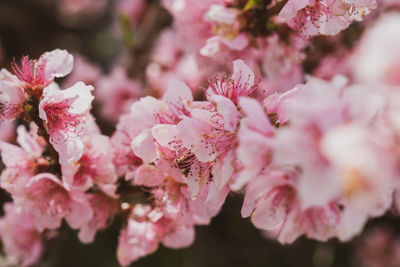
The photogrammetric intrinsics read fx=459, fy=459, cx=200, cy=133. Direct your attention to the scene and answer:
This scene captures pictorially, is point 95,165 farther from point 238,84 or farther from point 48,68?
point 238,84

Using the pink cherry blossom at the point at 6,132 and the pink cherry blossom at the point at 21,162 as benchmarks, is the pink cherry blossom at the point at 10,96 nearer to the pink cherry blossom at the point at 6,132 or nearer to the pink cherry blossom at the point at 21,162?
the pink cherry blossom at the point at 21,162

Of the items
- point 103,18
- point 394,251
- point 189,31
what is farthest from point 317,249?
point 103,18

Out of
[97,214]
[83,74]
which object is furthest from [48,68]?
[83,74]

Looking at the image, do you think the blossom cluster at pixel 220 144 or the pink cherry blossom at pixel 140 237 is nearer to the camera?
the blossom cluster at pixel 220 144

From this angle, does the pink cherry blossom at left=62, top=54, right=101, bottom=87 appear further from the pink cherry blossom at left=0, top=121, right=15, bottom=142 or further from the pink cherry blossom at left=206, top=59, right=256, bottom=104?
the pink cherry blossom at left=206, top=59, right=256, bottom=104

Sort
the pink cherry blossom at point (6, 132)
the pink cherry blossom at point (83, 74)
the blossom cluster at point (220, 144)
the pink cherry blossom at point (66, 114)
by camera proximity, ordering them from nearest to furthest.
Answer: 1. the blossom cluster at point (220, 144)
2. the pink cherry blossom at point (66, 114)
3. the pink cherry blossom at point (6, 132)
4. the pink cherry blossom at point (83, 74)

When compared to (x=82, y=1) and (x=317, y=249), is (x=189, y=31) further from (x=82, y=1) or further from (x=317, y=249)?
(x=82, y=1)

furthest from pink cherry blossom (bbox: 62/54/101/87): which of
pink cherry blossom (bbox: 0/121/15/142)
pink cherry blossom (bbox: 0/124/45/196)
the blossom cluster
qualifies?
pink cherry blossom (bbox: 0/124/45/196)

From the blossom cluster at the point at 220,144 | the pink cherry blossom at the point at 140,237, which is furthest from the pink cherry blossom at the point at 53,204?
the pink cherry blossom at the point at 140,237

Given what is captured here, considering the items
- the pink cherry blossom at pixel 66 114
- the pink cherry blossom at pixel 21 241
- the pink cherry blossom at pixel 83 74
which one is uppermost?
the pink cherry blossom at pixel 66 114
